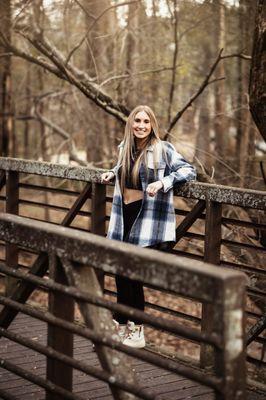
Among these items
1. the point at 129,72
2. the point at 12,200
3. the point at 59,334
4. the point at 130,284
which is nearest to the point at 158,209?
the point at 130,284

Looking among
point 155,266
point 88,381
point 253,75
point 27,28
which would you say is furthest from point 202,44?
point 155,266

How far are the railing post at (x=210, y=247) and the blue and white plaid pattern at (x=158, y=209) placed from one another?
0.85 feet

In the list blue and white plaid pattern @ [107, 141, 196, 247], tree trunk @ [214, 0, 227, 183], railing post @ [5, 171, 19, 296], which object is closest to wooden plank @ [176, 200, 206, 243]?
blue and white plaid pattern @ [107, 141, 196, 247]

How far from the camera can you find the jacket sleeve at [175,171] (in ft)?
15.7

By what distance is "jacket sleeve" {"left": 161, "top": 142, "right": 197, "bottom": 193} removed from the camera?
15.7ft

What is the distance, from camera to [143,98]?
1312 cm

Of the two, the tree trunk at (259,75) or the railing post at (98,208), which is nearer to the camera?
the tree trunk at (259,75)

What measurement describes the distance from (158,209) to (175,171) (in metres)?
0.32

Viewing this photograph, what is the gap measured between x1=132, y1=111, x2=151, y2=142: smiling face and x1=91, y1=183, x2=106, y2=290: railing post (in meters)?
0.78

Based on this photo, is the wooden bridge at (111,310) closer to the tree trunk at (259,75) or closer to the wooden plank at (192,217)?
the wooden plank at (192,217)

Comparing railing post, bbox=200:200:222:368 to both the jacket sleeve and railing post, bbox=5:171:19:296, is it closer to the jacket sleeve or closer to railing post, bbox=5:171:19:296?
the jacket sleeve

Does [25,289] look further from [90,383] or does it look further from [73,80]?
[73,80]

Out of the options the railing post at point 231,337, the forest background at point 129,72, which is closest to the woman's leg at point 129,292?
the forest background at point 129,72

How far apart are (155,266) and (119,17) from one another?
10.4 m
